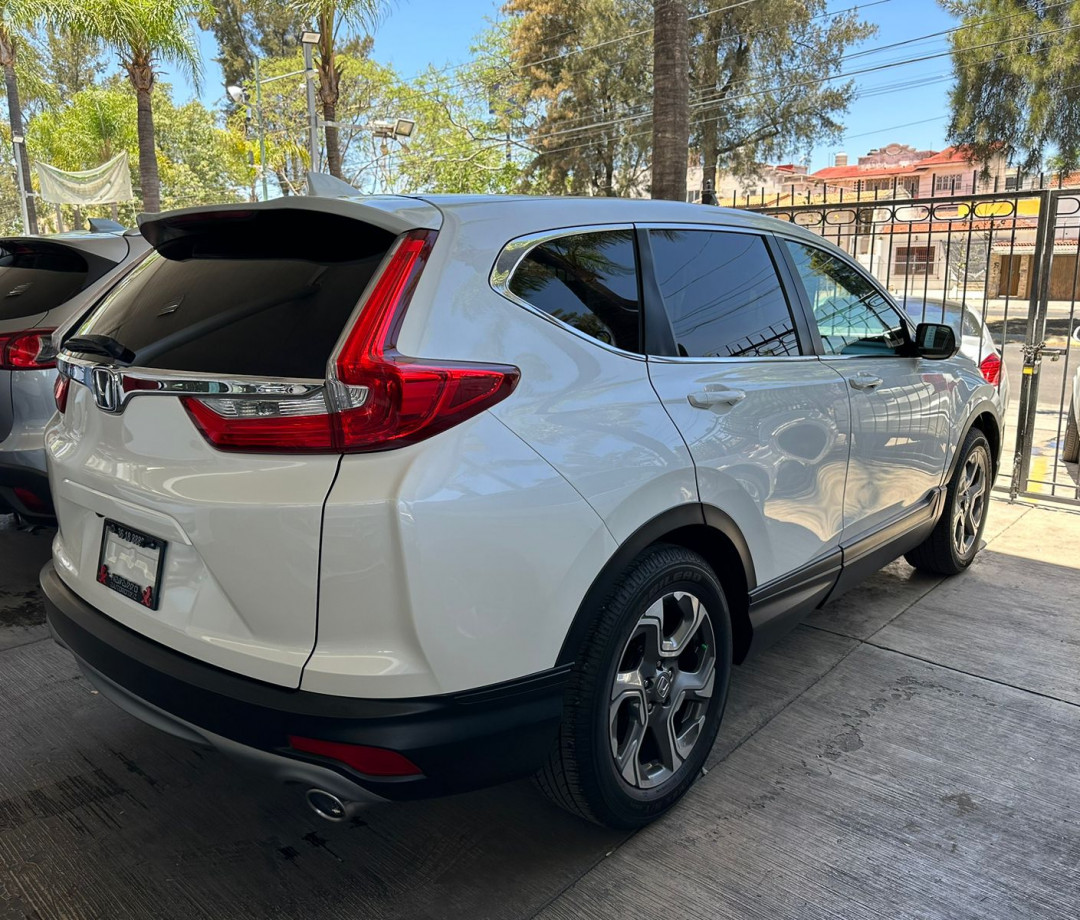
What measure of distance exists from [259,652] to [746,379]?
1683 millimetres

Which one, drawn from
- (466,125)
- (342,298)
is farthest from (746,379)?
(466,125)

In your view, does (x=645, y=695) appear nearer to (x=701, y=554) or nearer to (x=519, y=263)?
(x=701, y=554)

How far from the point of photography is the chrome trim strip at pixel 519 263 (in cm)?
215

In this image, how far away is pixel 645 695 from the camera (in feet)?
8.21

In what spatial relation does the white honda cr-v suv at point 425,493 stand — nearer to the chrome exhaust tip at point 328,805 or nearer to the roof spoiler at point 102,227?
the chrome exhaust tip at point 328,805

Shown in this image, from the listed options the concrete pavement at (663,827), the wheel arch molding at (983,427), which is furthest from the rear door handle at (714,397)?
the wheel arch molding at (983,427)

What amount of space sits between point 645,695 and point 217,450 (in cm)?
133

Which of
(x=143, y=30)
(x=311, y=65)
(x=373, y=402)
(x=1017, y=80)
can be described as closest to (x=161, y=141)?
(x=311, y=65)

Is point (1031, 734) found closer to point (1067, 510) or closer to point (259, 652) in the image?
point (259, 652)

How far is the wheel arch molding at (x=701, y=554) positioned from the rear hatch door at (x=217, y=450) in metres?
0.65

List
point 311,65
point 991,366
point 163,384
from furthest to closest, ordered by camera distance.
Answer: point 311,65, point 991,366, point 163,384

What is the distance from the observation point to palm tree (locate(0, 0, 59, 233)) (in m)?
17.0

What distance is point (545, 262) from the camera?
2.30 m

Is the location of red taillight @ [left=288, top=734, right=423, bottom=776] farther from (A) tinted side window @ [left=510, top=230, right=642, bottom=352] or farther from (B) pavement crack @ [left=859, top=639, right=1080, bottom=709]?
(B) pavement crack @ [left=859, top=639, right=1080, bottom=709]
